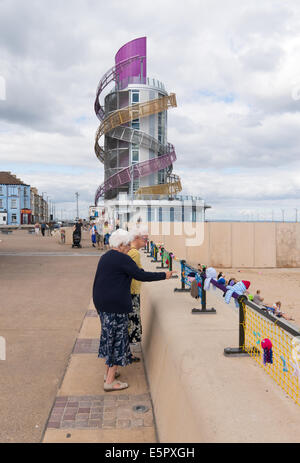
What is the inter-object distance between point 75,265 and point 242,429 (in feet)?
45.3

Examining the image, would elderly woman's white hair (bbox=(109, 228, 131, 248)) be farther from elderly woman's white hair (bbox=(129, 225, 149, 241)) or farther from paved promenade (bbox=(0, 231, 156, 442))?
paved promenade (bbox=(0, 231, 156, 442))

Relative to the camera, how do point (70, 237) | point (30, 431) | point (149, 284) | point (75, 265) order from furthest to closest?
point (70, 237)
point (75, 265)
point (149, 284)
point (30, 431)

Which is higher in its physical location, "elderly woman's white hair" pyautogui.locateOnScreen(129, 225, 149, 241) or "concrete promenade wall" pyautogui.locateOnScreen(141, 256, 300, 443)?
"elderly woman's white hair" pyautogui.locateOnScreen(129, 225, 149, 241)

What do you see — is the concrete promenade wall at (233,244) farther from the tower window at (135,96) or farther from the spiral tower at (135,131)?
the tower window at (135,96)

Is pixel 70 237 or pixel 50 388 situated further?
pixel 70 237

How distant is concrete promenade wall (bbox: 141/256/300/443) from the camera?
213 centimetres

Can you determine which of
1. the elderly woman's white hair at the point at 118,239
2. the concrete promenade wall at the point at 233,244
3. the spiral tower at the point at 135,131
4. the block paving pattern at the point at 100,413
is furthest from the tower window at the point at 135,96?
the block paving pattern at the point at 100,413

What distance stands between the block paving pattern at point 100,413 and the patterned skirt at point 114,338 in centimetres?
38

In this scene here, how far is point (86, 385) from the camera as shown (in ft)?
13.9

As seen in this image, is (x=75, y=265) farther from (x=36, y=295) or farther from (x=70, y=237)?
(x=70, y=237)

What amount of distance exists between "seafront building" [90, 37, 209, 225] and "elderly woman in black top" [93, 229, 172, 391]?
33.5 meters

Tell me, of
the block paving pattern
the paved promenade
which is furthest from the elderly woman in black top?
the paved promenade
